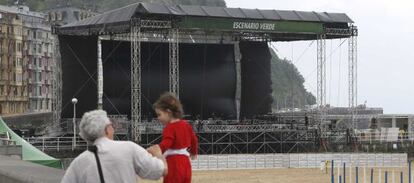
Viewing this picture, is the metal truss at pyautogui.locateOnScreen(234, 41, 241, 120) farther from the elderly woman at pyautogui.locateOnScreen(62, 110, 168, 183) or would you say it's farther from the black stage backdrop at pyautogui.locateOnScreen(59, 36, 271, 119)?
the elderly woman at pyautogui.locateOnScreen(62, 110, 168, 183)

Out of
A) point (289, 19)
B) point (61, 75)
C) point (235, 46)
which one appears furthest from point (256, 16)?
point (61, 75)

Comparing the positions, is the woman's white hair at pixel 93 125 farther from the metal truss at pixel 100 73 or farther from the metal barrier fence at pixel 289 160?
the metal truss at pixel 100 73

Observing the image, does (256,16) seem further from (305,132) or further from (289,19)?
(305,132)

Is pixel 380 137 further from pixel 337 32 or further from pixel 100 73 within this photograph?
pixel 100 73

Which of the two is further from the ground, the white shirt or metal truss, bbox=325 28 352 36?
metal truss, bbox=325 28 352 36

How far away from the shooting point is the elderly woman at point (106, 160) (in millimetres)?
4574

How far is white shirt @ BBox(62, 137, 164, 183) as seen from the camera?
4.57 m

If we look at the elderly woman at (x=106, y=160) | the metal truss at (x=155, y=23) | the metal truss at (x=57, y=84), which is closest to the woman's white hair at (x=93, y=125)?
the elderly woman at (x=106, y=160)

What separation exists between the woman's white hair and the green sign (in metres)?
32.0

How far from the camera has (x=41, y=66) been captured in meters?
93.1

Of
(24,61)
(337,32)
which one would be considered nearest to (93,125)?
(337,32)

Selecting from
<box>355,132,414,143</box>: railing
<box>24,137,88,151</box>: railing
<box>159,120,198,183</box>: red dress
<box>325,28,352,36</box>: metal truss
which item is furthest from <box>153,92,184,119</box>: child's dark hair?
<box>355,132,414,143</box>: railing

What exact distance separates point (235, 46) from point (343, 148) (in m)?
8.95

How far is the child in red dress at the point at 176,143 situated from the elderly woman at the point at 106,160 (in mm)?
1397
